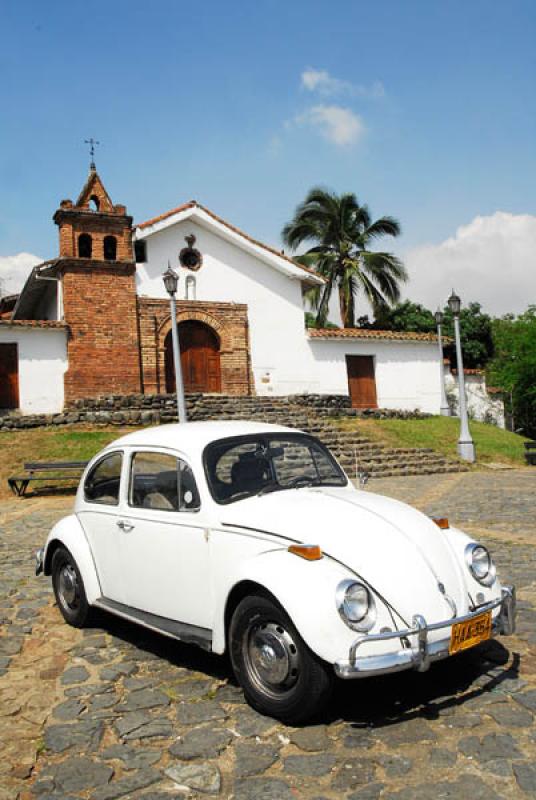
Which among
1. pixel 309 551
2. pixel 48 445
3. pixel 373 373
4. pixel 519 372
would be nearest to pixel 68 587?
pixel 309 551

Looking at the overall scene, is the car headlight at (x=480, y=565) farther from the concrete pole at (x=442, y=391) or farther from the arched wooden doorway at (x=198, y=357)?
the concrete pole at (x=442, y=391)

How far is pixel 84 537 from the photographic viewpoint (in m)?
5.05

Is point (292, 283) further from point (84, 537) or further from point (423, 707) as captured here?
point (423, 707)

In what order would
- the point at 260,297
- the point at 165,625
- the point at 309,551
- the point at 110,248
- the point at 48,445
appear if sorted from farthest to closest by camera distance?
the point at 260,297 < the point at 110,248 < the point at 48,445 < the point at 165,625 < the point at 309,551

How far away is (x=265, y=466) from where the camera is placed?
4.32 meters

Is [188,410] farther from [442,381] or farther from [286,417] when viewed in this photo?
[442,381]

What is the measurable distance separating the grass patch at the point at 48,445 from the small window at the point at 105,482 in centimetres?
975

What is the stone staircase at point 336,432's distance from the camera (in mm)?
16500

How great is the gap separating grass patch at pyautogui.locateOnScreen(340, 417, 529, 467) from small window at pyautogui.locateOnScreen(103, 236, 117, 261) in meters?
→ 9.88

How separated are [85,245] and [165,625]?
20.1 m

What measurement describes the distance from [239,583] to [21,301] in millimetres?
24871

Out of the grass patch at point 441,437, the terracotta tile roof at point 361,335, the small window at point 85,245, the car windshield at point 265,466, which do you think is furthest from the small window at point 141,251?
the car windshield at point 265,466

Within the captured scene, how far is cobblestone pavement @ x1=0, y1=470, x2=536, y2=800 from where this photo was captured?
2.75 meters

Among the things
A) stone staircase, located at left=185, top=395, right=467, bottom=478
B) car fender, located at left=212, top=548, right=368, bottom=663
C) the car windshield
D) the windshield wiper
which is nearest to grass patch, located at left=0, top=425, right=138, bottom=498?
stone staircase, located at left=185, top=395, right=467, bottom=478
